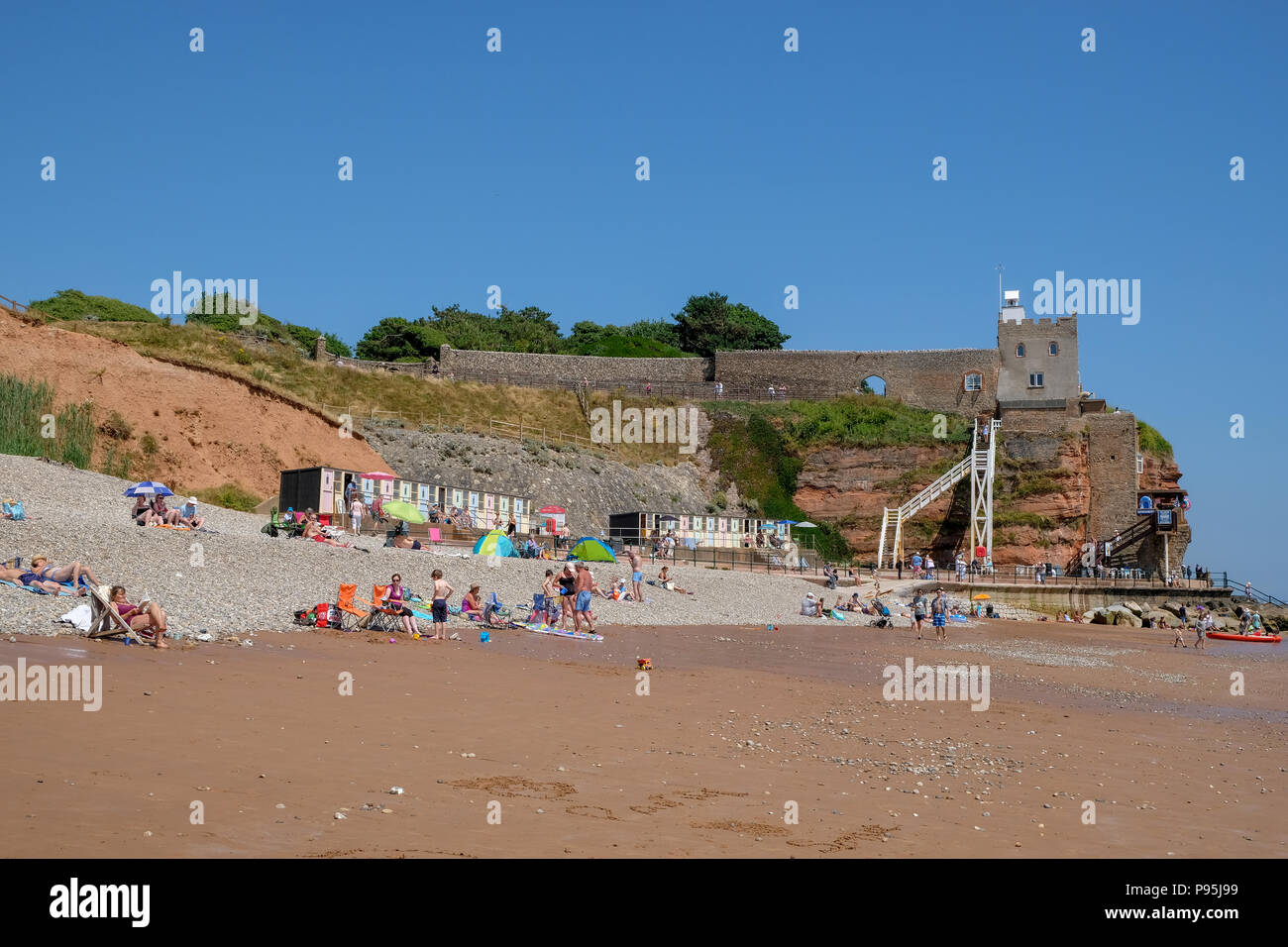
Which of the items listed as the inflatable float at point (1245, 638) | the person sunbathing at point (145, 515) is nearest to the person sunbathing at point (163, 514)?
the person sunbathing at point (145, 515)

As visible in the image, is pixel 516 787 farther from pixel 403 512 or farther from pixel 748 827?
pixel 403 512

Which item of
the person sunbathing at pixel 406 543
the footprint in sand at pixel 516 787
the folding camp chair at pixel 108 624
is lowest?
the footprint in sand at pixel 516 787

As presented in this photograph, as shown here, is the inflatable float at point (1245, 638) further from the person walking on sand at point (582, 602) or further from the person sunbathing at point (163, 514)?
the person sunbathing at point (163, 514)

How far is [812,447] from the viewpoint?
59281 millimetres

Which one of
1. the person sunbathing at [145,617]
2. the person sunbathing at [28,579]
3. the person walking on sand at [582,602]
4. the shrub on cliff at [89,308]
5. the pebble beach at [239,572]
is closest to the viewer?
the person sunbathing at [145,617]

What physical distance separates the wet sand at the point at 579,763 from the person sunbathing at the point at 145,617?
348 millimetres

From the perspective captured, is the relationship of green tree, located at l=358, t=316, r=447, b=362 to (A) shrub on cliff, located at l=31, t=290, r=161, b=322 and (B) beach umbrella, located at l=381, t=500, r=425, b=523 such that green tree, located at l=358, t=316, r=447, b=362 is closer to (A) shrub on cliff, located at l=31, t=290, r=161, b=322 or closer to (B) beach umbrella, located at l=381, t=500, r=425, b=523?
(A) shrub on cliff, located at l=31, t=290, r=161, b=322

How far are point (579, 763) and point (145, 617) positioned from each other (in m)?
6.38

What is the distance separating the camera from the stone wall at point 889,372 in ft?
206

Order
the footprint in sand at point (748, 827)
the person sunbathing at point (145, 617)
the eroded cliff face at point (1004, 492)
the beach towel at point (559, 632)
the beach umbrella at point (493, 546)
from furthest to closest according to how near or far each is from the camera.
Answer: the eroded cliff face at point (1004, 492) < the beach umbrella at point (493, 546) < the beach towel at point (559, 632) < the person sunbathing at point (145, 617) < the footprint in sand at point (748, 827)

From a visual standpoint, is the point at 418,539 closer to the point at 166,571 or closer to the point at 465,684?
the point at 166,571

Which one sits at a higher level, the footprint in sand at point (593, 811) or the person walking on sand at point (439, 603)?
the person walking on sand at point (439, 603)

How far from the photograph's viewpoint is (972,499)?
178 ft

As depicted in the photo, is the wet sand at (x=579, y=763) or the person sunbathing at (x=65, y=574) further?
the person sunbathing at (x=65, y=574)
